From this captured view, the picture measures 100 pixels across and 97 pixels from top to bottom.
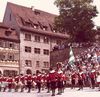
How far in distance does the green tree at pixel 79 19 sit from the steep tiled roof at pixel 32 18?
491cm

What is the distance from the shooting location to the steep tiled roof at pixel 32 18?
204 feet

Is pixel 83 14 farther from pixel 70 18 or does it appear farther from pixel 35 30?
pixel 35 30

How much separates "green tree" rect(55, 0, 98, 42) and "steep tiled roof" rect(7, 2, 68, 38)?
16.1 feet

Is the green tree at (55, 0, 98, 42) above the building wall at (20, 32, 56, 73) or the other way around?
above

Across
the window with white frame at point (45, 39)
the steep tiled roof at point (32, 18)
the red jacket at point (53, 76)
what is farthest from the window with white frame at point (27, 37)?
the red jacket at point (53, 76)

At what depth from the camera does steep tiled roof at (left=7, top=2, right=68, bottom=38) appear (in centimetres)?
6216

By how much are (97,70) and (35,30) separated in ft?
116

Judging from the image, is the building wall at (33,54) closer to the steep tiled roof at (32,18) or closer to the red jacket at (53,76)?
the steep tiled roof at (32,18)

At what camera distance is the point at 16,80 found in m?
34.0

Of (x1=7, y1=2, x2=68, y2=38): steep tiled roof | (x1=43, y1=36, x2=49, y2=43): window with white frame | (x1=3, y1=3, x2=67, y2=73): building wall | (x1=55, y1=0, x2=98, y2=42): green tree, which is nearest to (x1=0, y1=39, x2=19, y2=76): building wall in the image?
(x1=3, y1=3, x2=67, y2=73): building wall

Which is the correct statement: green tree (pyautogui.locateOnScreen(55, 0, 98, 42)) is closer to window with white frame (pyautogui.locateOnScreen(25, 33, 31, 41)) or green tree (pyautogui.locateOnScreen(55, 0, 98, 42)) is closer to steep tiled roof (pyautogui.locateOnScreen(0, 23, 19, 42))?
window with white frame (pyautogui.locateOnScreen(25, 33, 31, 41))

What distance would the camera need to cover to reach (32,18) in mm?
66062

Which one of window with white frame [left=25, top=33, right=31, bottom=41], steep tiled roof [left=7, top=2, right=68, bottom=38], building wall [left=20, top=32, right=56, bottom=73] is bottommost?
building wall [left=20, top=32, right=56, bottom=73]

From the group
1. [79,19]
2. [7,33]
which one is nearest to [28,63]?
[7,33]
